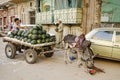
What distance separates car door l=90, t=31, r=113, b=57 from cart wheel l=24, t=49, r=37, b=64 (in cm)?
266

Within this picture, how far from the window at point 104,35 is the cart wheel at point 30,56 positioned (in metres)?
2.82

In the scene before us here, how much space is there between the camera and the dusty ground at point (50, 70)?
6.35 meters

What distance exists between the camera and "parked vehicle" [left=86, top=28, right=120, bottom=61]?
25.7 feet

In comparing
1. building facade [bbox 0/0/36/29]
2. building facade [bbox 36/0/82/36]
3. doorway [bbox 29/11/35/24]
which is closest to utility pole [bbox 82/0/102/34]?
building facade [bbox 36/0/82/36]

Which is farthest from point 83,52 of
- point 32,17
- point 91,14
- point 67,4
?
point 32,17

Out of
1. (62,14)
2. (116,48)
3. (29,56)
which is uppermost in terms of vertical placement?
(62,14)

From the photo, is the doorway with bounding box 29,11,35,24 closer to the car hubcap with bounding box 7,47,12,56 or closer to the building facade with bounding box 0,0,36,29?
the building facade with bounding box 0,0,36,29

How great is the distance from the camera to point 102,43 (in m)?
8.12

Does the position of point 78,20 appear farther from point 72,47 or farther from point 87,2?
point 72,47

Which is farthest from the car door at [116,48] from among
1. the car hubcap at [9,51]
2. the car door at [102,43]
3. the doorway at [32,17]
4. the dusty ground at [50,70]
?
the doorway at [32,17]

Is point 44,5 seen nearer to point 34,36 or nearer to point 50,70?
point 34,36

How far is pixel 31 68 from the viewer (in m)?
7.43

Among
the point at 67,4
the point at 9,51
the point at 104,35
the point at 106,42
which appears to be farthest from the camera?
the point at 67,4

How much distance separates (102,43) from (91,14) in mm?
4368
